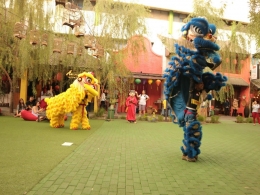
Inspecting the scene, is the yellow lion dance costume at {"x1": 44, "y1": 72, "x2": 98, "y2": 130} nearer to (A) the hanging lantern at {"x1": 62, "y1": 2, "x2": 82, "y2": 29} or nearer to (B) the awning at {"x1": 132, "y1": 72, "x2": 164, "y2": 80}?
(A) the hanging lantern at {"x1": 62, "y1": 2, "x2": 82, "y2": 29}

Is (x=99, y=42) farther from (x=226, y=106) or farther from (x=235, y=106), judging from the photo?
(x=235, y=106)

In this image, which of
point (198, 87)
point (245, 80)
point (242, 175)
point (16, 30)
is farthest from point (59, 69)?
point (245, 80)

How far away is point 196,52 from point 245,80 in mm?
18326

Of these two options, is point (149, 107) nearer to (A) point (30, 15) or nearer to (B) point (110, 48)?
(B) point (110, 48)

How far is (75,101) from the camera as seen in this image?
855 cm

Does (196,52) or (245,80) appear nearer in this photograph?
A: (196,52)

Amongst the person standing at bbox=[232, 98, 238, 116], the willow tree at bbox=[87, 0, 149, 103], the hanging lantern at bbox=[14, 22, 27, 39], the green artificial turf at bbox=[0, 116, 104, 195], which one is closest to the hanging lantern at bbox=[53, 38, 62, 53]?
the hanging lantern at bbox=[14, 22, 27, 39]

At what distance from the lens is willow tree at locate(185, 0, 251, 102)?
13430 millimetres

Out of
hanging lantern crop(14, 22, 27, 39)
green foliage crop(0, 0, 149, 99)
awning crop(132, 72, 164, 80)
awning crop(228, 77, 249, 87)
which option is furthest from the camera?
awning crop(228, 77, 249, 87)

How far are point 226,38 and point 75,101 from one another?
34.4 ft

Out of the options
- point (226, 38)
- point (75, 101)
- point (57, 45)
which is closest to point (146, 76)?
point (226, 38)

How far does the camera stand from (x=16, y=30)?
24.1 feet

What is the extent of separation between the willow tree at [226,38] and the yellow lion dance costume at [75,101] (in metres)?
8.14

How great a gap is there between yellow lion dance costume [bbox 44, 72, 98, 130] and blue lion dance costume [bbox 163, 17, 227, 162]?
398 centimetres
